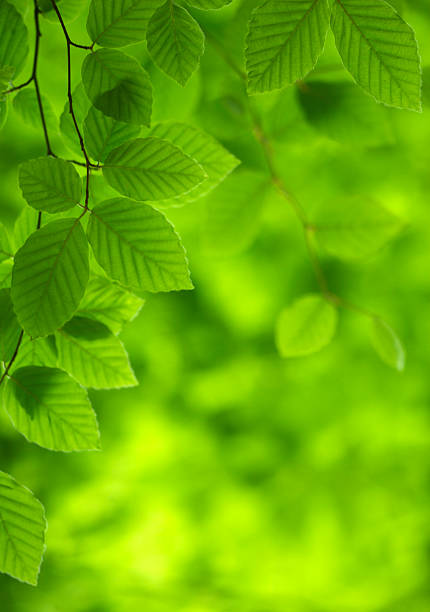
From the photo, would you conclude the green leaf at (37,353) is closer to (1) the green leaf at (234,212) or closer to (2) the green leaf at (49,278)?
(2) the green leaf at (49,278)

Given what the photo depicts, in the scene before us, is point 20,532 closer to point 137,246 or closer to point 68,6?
point 137,246

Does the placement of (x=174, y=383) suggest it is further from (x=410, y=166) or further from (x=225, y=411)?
(x=410, y=166)

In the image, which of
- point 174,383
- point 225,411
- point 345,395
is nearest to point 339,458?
point 345,395

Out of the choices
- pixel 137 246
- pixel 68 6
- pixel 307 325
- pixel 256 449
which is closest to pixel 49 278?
pixel 137 246

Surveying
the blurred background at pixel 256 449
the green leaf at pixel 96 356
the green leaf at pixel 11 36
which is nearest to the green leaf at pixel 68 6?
the green leaf at pixel 11 36

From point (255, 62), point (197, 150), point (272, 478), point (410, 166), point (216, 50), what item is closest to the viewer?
point (255, 62)

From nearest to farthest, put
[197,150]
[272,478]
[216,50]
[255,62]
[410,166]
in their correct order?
[255,62], [197,150], [216,50], [410,166], [272,478]

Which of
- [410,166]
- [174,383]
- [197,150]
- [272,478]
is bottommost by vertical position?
[272,478]
